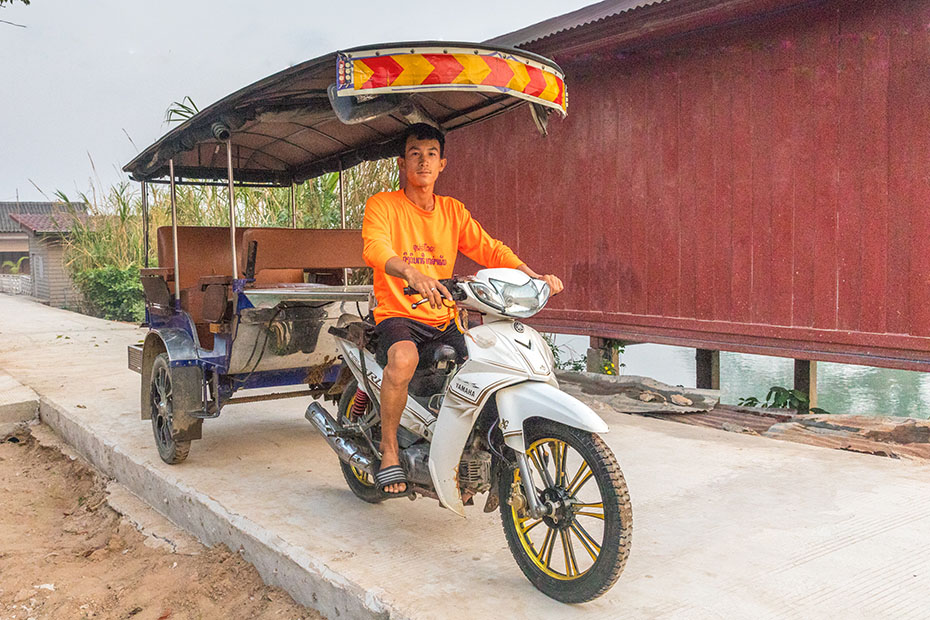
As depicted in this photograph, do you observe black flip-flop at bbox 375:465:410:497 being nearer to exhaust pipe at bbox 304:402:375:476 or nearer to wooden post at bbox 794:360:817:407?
exhaust pipe at bbox 304:402:375:476

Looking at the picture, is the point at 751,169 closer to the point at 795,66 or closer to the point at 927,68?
the point at 795,66

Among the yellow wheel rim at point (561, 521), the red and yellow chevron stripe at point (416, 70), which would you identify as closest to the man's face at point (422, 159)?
the red and yellow chevron stripe at point (416, 70)

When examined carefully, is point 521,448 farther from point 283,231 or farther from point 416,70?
point 283,231

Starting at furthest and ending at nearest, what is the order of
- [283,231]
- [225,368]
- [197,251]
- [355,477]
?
[197,251] < [283,231] < [225,368] < [355,477]

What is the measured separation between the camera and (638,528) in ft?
11.3

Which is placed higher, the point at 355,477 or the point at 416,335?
the point at 416,335

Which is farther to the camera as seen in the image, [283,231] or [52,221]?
[52,221]

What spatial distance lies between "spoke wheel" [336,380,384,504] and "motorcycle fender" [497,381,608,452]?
1.20 metres

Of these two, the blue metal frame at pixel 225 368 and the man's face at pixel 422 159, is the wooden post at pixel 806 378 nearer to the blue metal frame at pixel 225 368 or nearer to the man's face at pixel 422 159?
the blue metal frame at pixel 225 368

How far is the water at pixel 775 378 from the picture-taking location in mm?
7984

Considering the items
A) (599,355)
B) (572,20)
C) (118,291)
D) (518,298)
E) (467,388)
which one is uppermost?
(572,20)

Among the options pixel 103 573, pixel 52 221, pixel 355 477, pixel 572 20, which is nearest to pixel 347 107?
pixel 355 477

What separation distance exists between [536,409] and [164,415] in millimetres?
2972

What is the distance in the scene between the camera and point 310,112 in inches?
165
